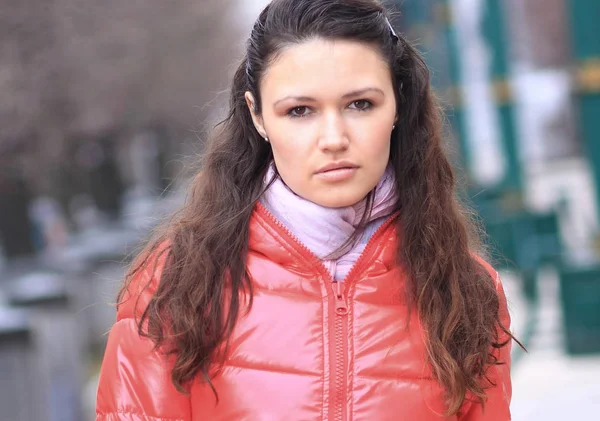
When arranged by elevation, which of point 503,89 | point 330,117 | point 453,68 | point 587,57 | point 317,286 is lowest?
point 317,286

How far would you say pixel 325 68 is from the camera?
2.47 m

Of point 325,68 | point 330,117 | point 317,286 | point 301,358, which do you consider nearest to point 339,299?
point 317,286

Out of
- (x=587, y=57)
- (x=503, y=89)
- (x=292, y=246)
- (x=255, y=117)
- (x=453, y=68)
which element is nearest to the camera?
(x=292, y=246)

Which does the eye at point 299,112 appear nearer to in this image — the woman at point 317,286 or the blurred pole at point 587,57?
the woman at point 317,286

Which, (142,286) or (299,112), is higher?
(299,112)

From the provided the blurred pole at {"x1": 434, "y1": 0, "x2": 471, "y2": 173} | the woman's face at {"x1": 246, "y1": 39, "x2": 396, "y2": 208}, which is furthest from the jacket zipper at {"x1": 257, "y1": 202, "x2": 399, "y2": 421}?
the blurred pole at {"x1": 434, "y1": 0, "x2": 471, "y2": 173}

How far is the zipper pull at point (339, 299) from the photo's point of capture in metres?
2.52

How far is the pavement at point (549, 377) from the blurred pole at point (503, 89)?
4.96 m

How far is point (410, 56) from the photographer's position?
108 inches

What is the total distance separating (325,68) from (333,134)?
15 cm

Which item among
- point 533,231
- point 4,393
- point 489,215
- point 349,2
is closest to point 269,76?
point 349,2

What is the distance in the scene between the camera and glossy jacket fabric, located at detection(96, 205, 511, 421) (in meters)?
2.47

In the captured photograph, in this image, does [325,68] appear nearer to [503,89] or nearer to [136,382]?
[136,382]

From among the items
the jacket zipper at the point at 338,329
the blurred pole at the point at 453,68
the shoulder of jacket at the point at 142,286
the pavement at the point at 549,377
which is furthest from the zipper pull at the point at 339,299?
the blurred pole at the point at 453,68
